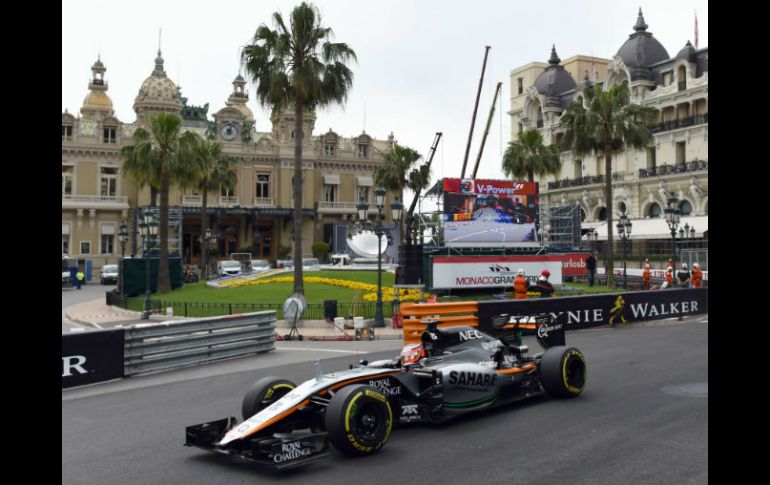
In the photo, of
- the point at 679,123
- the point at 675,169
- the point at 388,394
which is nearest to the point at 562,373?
the point at 388,394

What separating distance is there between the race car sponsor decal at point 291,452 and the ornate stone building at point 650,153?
44.9 metres

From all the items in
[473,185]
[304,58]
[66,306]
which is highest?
[304,58]

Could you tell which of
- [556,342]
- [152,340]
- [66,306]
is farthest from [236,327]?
[66,306]

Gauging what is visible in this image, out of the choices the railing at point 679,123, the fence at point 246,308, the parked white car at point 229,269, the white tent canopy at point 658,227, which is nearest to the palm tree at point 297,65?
the fence at point 246,308

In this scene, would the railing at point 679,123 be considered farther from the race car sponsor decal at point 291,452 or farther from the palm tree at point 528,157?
the race car sponsor decal at point 291,452

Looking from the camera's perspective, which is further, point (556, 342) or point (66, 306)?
point (66, 306)

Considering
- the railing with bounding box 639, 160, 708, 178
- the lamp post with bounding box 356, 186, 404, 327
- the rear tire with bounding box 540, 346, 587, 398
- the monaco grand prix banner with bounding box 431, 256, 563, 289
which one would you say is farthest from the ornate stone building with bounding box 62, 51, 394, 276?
the rear tire with bounding box 540, 346, 587, 398

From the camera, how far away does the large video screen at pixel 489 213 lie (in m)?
29.6

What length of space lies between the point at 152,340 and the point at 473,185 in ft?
62.1

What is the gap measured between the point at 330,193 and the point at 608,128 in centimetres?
3751

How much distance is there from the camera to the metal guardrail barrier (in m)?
13.3

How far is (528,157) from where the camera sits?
40562mm
